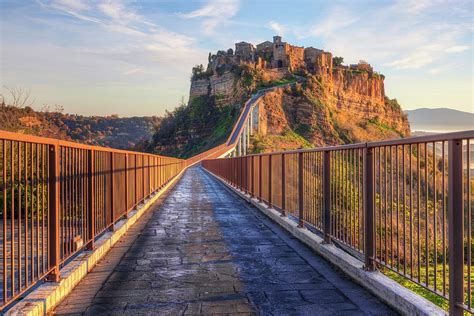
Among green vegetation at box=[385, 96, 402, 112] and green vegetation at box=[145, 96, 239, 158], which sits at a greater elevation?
green vegetation at box=[385, 96, 402, 112]

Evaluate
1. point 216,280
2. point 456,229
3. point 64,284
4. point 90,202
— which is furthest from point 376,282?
point 90,202

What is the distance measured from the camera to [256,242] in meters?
7.69

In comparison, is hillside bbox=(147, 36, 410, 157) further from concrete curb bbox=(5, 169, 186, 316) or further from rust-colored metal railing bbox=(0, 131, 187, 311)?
concrete curb bbox=(5, 169, 186, 316)

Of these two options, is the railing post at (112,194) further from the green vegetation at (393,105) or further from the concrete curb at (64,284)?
the green vegetation at (393,105)

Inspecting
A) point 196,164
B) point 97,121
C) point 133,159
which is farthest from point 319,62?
point 133,159

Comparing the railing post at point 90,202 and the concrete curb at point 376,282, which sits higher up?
the railing post at point 90,202

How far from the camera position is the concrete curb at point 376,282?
392cm

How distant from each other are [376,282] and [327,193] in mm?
2088

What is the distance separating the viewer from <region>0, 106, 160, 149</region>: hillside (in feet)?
56.5

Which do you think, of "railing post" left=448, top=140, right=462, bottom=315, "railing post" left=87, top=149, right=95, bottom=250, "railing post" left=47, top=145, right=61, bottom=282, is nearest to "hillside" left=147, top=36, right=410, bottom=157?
"railing post" left=87, top=149, right=95, bottom=250

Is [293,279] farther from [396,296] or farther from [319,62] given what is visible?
[319,62]

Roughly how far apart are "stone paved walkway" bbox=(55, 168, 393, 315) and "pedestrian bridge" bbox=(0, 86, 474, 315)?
0.8 inches

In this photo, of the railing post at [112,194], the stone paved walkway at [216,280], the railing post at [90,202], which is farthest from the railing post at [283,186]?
the railing post at [90,202]

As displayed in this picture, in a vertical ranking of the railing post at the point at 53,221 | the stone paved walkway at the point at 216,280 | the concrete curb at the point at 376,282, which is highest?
the railing post at the point at 53,221
